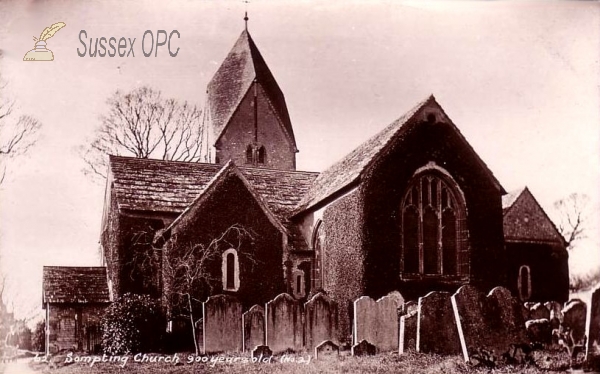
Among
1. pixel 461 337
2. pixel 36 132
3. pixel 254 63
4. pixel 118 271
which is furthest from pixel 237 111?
pixel 461 337

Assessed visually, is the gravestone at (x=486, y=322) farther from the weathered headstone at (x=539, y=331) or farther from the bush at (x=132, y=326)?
the bush at (x=132, y=326)

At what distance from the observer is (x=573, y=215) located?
43.3 ft

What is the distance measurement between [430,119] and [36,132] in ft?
20.2

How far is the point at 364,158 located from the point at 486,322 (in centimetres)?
388

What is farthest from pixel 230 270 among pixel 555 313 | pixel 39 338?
pixel 555 313

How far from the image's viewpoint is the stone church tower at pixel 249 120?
15.7 meters

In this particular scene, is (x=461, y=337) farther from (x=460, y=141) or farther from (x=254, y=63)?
(x=254, y=63)

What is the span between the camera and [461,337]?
11820mm

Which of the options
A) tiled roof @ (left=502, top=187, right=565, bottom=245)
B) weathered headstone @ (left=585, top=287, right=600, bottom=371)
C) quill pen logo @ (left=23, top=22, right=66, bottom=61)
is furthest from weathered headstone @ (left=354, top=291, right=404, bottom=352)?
quill pen logo @ (left=23, top=22, right=66, bottom=61)

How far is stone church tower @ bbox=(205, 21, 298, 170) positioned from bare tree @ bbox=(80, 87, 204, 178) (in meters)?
0.83

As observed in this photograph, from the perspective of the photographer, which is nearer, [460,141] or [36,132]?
[36,132]

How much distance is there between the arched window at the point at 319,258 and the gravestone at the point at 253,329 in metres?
2.53

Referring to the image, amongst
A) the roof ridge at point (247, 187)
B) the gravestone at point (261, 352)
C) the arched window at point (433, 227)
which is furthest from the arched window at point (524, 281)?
the gravestone at point (261, 352)

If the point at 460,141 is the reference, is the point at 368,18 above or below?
above
